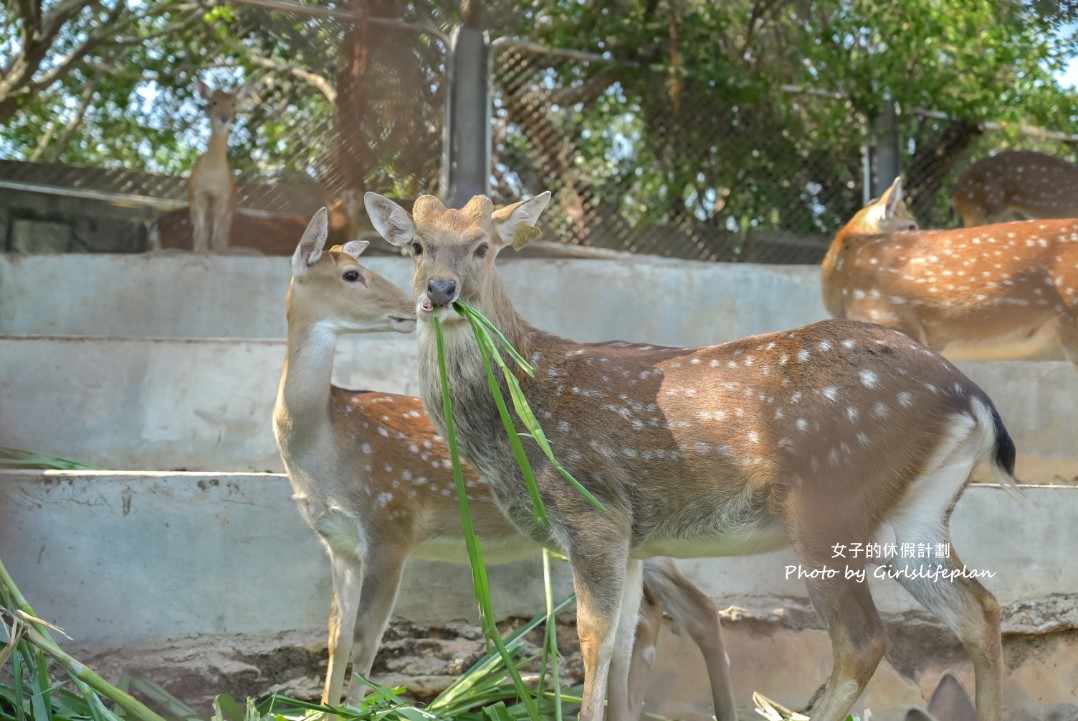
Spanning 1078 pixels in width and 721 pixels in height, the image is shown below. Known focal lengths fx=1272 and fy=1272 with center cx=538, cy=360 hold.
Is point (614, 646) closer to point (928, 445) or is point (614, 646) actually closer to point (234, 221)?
point (928, 445)

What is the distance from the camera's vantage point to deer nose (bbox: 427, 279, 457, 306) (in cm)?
410

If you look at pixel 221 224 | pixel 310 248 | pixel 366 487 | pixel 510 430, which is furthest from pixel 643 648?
pixel 221 224

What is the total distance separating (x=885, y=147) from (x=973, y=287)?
A: 13.1 ft

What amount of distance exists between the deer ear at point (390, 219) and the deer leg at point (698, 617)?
5.35 feet

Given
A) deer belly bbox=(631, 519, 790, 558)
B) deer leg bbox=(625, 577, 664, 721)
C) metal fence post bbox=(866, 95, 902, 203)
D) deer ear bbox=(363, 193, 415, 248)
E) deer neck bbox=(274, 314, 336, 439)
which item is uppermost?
metal fence post bbox=(866, 95, 902, 203)

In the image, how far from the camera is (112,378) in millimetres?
6672

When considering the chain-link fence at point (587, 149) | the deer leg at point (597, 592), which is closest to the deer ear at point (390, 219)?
the deer leg at point (597, 592)

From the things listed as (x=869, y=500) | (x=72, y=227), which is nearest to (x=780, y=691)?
(x=869, y=500)

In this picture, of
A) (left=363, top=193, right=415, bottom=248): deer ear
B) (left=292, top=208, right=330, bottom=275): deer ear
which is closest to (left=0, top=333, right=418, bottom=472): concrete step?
(left=292, top=208, right=330, bottom=275): deer ear

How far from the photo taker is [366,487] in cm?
515

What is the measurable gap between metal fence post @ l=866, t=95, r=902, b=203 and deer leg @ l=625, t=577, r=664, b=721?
20.7 feet

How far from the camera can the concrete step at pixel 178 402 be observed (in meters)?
6.57

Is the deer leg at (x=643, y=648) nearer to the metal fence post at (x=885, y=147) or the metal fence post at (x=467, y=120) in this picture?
the metal fence post at (x=467, y=120)

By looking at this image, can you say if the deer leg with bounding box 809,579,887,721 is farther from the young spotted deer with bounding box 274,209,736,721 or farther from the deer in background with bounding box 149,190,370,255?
the deer in background with bounding box 149,190,370,255
